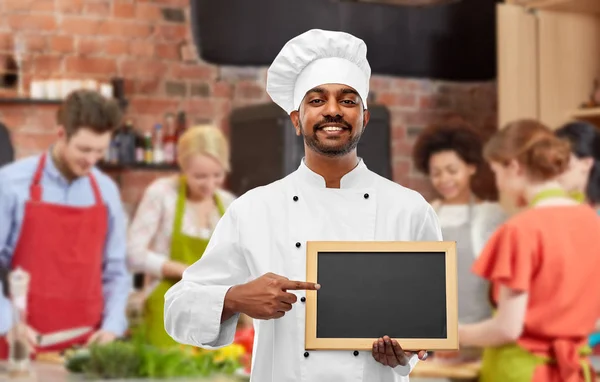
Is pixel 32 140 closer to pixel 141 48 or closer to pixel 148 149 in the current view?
pixel 148 149

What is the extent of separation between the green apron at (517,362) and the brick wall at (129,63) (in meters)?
1.55

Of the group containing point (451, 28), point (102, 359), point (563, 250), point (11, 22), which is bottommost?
point (102, 359)

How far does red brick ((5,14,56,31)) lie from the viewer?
3.41m

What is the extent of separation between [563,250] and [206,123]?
187cm

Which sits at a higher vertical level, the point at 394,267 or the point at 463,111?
the point at 463,111

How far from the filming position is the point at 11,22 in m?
3.41

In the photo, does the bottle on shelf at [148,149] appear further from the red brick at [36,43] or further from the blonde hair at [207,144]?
the red brick at [36,43]

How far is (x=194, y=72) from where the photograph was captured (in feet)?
12.1

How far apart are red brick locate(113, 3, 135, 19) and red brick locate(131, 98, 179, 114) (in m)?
0.34

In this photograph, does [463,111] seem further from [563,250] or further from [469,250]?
[563,250]

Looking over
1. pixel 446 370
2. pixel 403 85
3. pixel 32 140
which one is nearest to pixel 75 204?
pixel 32 140

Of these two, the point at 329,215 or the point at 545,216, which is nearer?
the point at 329,215

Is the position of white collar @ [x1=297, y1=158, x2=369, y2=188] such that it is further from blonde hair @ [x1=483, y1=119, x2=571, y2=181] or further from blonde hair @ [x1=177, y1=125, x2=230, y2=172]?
blonde hair @ [x1=177, y1=125, x2=230, y2=172]

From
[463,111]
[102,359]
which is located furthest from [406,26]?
[102,359]
